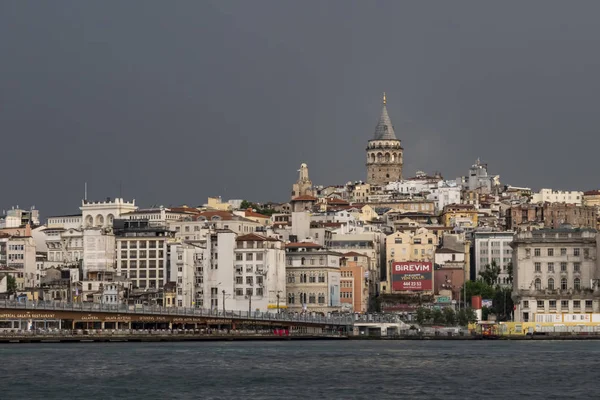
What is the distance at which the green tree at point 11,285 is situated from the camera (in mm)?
164950

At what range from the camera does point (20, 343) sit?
133125 millimetres

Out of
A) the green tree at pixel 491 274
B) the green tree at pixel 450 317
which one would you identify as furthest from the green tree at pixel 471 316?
the green tree at pixel 491 274

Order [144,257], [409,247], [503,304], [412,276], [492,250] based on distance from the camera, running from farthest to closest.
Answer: [492,250], [409,247], [144,257], [412,276], [503,304]

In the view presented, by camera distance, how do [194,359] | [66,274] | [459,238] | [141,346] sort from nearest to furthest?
[194,359] < [141,346] < [66,274] < [459,238]

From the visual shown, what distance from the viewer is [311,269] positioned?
→ 16138 cm

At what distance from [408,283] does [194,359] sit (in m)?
64.9

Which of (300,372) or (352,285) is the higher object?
(352,285)

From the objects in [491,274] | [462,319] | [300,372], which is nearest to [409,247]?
[491,274]

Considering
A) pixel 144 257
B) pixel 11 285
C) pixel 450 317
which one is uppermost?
pixel 144 257

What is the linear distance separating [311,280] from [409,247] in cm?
2090

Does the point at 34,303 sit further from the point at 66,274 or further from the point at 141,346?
the point at 66,274

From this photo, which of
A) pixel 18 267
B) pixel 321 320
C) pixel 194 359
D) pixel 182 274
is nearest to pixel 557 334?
pixel 321 320

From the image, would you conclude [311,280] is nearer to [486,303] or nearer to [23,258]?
[486,303]

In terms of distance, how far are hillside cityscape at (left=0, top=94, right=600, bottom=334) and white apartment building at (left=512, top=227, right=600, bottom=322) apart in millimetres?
87
